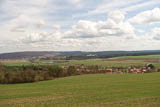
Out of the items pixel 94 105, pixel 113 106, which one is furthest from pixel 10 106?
pixel 113 106

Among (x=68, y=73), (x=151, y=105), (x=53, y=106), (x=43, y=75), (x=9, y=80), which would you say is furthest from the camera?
(x=68, y=73)

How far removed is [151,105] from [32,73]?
51.0m

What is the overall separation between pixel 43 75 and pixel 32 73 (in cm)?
561

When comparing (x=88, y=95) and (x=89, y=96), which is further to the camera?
(x=88, y=95)

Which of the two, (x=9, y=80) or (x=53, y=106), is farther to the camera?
(x=9, y=80)

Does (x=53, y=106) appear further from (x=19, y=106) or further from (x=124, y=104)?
(x=124, y=104)

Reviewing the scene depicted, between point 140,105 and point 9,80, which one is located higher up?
point 140,105

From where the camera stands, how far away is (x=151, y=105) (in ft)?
55.2

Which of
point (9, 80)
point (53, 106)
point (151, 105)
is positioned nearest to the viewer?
point (151, 105)

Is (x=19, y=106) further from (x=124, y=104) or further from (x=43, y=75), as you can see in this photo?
(x=43, y=75)

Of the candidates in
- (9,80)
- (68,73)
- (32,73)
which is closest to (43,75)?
(32,73)

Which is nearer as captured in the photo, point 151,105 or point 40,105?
point 151,105

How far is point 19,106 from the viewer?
18578mm

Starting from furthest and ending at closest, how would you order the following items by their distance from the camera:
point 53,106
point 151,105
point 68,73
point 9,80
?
1. point 68,73
2. point 9,80
3. point 53,106
4. point 151,105
